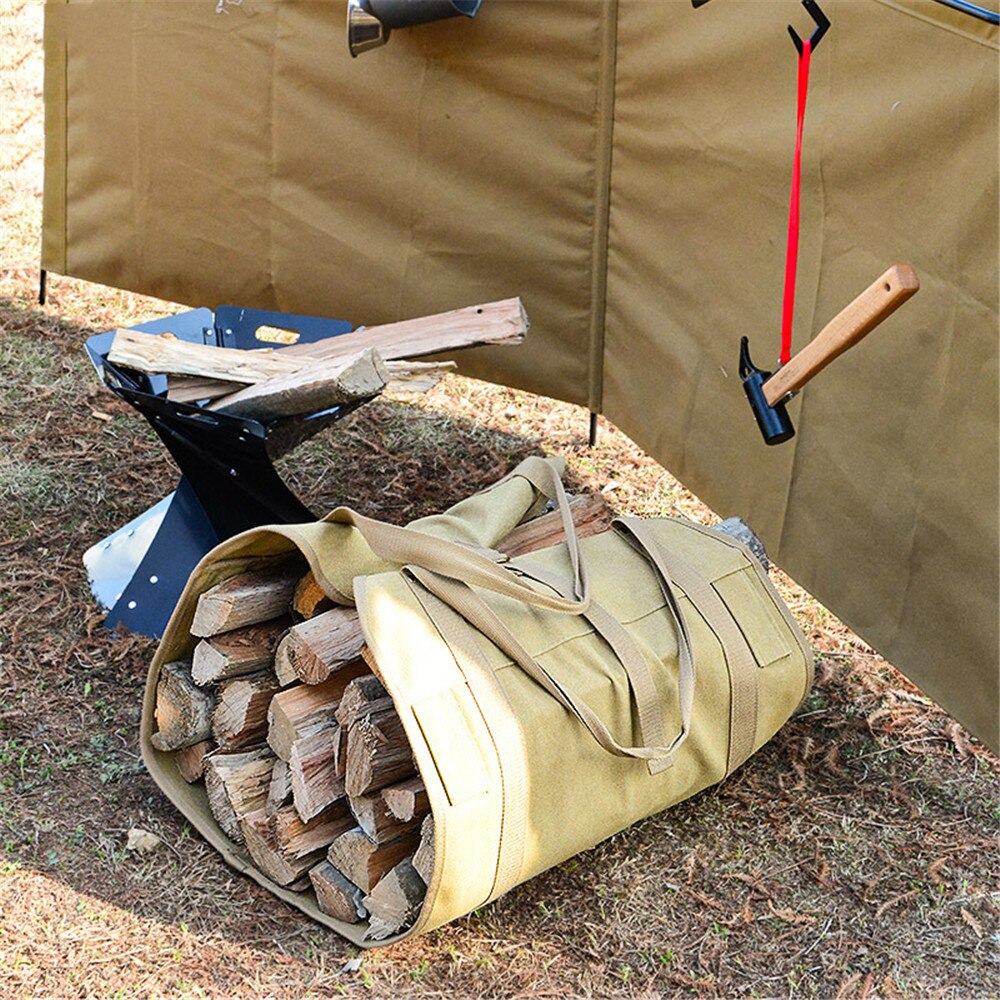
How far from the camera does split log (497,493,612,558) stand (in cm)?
299

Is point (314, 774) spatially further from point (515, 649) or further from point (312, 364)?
point (312, 364)

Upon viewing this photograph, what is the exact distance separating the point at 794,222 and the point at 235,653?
1539 mm

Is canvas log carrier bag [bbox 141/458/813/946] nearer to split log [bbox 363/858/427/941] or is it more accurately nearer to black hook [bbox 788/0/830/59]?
split log [bbox 363/858/427/941]

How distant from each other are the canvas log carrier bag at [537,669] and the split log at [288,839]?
0.04 meters

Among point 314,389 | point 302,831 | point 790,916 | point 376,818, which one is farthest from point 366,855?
point 314,389

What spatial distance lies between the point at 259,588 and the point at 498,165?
74.5 inches

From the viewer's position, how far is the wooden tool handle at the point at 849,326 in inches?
93.7

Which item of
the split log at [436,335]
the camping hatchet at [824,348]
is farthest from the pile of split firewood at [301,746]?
the camping hatchet at [824,348]

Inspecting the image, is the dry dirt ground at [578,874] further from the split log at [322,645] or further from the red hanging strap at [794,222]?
the red hanging strap at [794,222]

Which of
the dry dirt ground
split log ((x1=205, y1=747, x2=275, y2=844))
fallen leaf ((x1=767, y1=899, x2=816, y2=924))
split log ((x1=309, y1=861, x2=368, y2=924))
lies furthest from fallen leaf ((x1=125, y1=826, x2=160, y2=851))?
fallen leaf ((x1=767, y1=899, x2=816, y2=924))

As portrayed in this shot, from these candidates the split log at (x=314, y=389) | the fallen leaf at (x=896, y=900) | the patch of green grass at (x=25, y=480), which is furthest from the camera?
the patch of green grass at (x=25, y=480)

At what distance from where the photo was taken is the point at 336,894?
2.40 meters

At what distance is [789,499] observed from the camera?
10.7 ft

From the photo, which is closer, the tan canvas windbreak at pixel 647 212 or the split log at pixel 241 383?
the tan canvas windbreak at pixel 647 212
